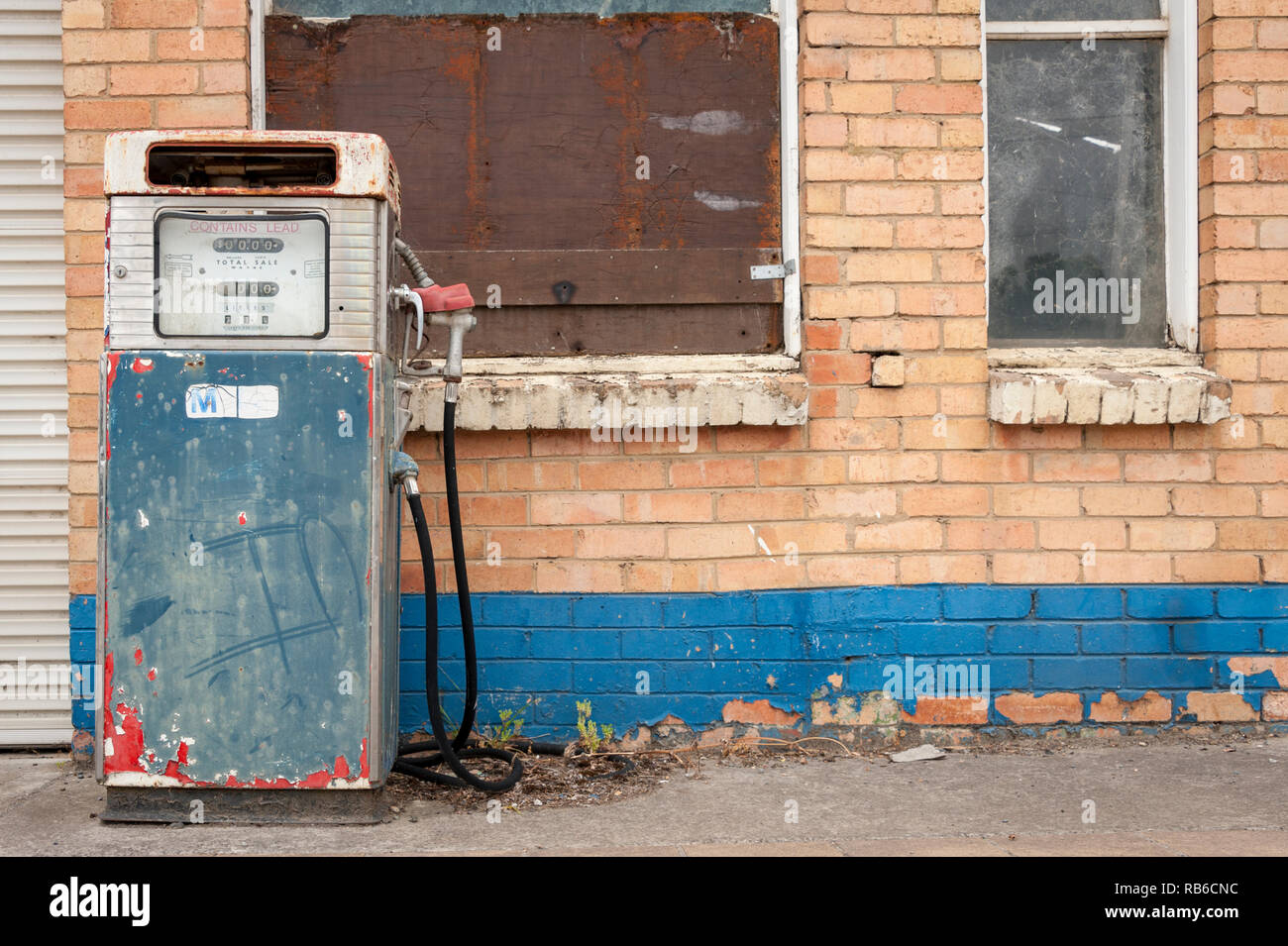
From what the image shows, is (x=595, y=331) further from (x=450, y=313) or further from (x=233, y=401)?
(x=233, y=401)

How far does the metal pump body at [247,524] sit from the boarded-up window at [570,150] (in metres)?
0.95

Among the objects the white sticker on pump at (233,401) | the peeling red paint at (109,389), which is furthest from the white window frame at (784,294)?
the peeling red paint at (109,389)

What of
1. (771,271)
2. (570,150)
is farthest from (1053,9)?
(570,150)

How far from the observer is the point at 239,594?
10.8 ft

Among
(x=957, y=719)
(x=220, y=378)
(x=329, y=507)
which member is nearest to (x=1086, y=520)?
(x=957, y=719)

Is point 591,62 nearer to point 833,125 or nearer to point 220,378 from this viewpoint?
point 833,125

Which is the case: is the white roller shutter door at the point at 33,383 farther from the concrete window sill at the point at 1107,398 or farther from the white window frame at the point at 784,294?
the concrete window sill at the point at 1107,398

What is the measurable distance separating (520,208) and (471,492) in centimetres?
107

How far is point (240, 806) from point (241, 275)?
5.01ft

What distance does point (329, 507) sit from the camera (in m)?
3.29

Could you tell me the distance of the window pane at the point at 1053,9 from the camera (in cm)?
433

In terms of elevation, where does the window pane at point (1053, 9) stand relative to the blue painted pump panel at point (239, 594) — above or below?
above

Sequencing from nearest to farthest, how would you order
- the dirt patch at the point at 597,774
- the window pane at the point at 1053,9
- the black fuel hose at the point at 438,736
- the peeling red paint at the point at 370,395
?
1. the peeling red paint at the point at 370,395
2. the black fuel hose at the point at 438,736
3. the dirt patch at the point at 597,774
4. the window pane at the point at 1053,9

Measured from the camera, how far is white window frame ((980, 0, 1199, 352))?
4281mm
